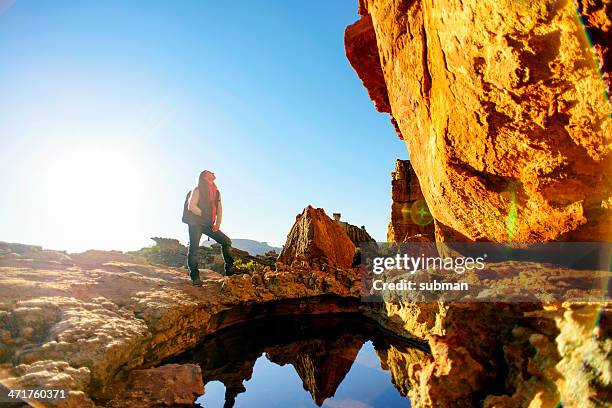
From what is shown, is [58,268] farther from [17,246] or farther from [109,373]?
[109,373]

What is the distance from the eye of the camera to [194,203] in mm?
7879

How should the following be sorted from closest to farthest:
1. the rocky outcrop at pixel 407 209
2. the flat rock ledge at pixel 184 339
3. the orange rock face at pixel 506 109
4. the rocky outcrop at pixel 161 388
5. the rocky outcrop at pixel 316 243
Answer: the flat rock ledge at pixel 184 339
the orange rock face at pixel 506 109
the rocky outcrop at pixel 161 388
the rocky outcrop at pixel 316 243
the rocky outcrop at pixel 407 209

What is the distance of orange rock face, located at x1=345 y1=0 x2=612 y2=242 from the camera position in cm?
339

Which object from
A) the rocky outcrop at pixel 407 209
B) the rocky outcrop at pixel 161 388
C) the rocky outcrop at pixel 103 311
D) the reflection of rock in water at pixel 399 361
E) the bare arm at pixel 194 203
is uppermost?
the rocky outcrop at pixel 407 209

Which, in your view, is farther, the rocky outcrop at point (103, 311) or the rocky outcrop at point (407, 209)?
the rocky outcrop at point (407, 209)

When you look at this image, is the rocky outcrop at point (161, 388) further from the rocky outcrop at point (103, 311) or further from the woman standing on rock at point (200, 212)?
the woman standing on rock at point (200, 212)

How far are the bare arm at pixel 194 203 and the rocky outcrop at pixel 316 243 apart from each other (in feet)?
25.6

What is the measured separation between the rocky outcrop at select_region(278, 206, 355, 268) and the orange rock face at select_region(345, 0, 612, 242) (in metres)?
8.51

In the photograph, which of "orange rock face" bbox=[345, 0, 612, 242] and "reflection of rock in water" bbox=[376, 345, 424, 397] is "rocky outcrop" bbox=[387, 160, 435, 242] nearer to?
"orange rock face" bbox=[345, 0, 612, 242]

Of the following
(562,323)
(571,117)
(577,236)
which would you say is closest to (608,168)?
(571,117)

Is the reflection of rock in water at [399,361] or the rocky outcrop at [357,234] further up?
the rocky outcrop at [357,234]

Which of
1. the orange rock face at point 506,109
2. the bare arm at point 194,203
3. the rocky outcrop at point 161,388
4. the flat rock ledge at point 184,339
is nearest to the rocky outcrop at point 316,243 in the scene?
the flat rock ledge at point 184,339

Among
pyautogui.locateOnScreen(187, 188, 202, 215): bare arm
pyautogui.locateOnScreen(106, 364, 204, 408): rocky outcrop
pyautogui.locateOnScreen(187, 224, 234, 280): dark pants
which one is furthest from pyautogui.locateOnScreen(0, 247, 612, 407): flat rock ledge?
pyautogui.locateOnScreen(187, 188, 202, 215): bare arm

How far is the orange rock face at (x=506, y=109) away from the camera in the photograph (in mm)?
3395
